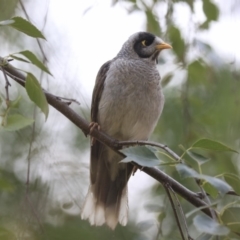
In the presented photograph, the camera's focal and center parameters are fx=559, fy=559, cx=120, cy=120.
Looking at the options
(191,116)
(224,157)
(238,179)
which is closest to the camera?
(238,179)

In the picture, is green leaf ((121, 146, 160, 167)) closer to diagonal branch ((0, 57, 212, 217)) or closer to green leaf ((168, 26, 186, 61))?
diagonal branch ((0, 57, 212, 217))

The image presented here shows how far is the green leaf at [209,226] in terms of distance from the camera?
1.41m

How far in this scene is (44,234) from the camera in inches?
94.0

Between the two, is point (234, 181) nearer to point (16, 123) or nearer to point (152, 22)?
point (16, 123)

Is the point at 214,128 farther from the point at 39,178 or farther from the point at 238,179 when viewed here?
the point at 238,179

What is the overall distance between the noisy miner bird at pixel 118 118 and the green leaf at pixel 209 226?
1.69 m

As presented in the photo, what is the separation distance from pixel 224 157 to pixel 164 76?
2.06 ft

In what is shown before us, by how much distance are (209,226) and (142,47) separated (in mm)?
2478

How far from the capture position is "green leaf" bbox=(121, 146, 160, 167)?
5.48 feet

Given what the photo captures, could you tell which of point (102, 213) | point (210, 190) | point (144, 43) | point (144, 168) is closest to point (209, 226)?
point (210, 190)

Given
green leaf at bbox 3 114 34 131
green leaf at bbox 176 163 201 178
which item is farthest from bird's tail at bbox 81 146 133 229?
green leaf at bbox 176 163 201 178

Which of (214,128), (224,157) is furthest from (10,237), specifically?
(214,128)

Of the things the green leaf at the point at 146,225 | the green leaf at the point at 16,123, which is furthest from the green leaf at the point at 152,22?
the green leaf at the point at 16,123

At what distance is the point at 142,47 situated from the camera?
12.5ft
